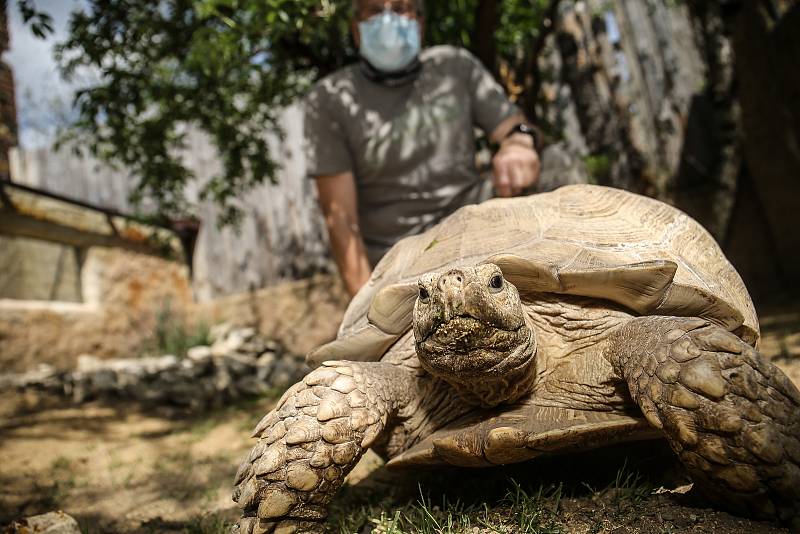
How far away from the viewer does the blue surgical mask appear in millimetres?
3424

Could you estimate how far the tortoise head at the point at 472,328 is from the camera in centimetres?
163

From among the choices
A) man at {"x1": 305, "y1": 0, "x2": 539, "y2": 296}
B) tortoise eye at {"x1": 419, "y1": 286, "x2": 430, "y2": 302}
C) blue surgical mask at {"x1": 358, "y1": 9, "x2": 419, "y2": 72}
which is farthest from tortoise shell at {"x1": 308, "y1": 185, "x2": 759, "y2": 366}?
blue surgical mask at {"x1": 358, "y1": 9, "x2": 419, "y2": 72}

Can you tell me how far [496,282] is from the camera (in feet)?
5.56

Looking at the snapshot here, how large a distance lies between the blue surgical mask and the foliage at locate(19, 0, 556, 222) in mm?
145

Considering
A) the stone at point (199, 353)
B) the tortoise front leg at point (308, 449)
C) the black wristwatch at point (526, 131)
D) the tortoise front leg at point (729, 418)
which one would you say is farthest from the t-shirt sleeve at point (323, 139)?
the stone at point (199, 353)

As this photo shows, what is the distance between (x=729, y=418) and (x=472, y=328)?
0.66m

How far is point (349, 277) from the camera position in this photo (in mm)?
3451

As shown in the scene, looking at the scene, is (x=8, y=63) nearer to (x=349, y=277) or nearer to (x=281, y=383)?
(x=281, y=383)

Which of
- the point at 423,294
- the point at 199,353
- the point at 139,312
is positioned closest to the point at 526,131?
the point at 423,294

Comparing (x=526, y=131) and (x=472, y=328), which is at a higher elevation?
(x=526, y=131)

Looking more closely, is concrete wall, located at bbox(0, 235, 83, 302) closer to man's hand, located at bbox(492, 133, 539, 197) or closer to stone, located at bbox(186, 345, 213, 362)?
stone, located at bbox(186, 345, 213, 362)

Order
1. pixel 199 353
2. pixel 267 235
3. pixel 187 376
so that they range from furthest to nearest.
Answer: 1. pixel 267 235
2. pixel 199 353
3. pixel 187 376

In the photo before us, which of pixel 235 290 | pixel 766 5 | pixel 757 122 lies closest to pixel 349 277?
pixel 235 290

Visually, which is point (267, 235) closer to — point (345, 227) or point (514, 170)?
point (345, 227)
